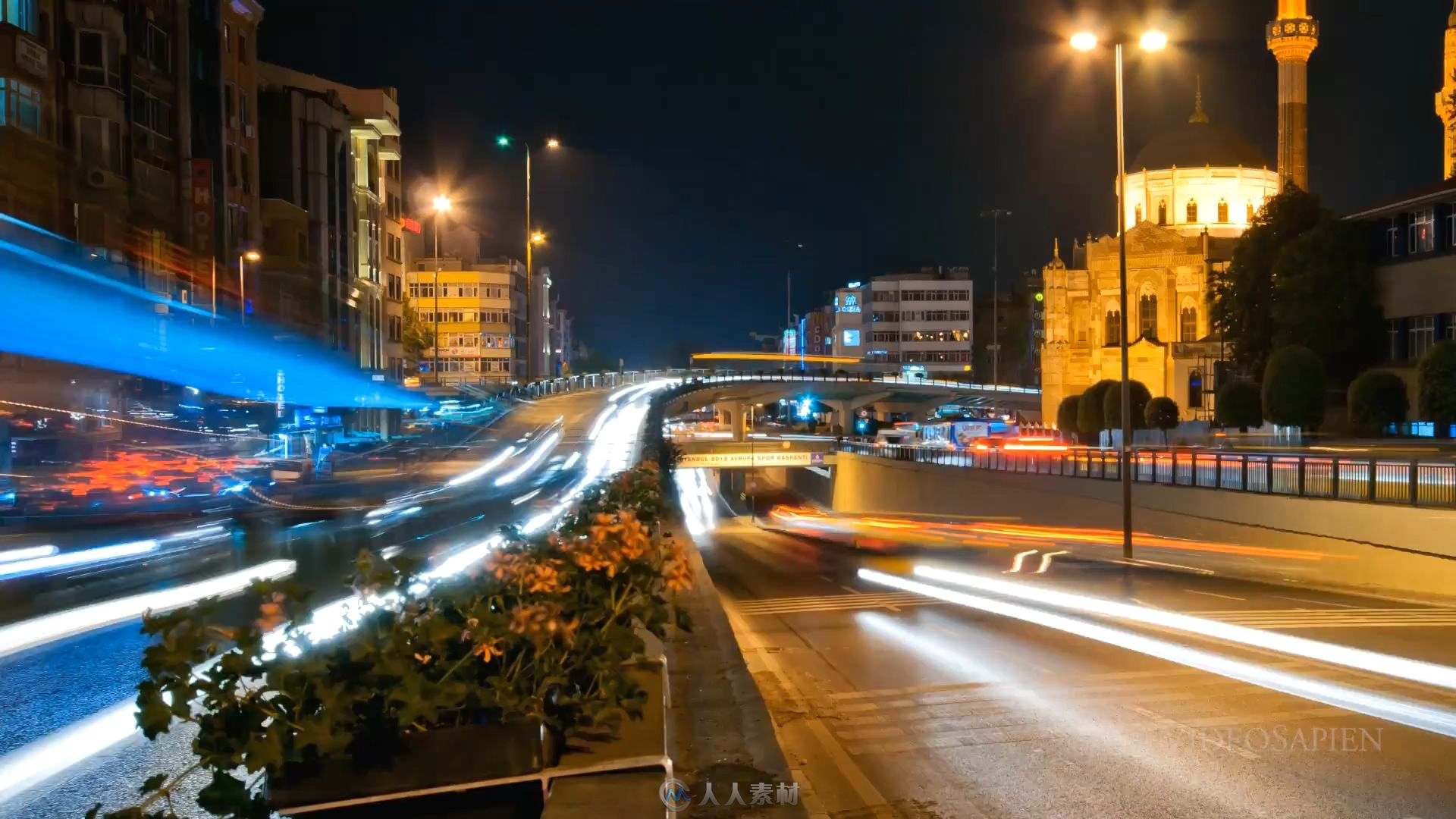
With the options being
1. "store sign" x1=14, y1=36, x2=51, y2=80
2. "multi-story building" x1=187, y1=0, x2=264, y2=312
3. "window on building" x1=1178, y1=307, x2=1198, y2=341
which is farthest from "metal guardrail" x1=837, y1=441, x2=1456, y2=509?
"window on building" x1=1178, y1=307, x2=1198, y2=341

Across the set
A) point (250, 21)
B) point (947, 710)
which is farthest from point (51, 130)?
point (947, 710)

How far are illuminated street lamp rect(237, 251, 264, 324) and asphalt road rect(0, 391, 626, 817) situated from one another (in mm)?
18629

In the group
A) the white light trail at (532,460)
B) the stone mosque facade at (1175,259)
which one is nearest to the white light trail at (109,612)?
the white light trail at (532,460)

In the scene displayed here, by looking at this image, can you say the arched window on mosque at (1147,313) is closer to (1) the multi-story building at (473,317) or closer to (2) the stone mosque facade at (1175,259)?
(2) the stone mosque facade at (1175,259)

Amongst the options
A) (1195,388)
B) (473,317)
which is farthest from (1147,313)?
(473,317)

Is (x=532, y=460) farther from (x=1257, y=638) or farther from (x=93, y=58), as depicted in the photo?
(x=1257, y=638)

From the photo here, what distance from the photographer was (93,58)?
139 ft

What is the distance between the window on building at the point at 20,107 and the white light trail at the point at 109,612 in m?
27.7

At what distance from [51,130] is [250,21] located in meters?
21.6

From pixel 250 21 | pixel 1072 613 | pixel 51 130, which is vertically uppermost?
pixel 250 21

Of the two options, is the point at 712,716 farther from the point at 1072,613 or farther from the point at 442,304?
the point at 442,304

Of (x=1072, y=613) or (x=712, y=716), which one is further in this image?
(x=1072, y=613)

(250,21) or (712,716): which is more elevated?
(250,21)

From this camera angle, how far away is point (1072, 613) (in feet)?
57.6
